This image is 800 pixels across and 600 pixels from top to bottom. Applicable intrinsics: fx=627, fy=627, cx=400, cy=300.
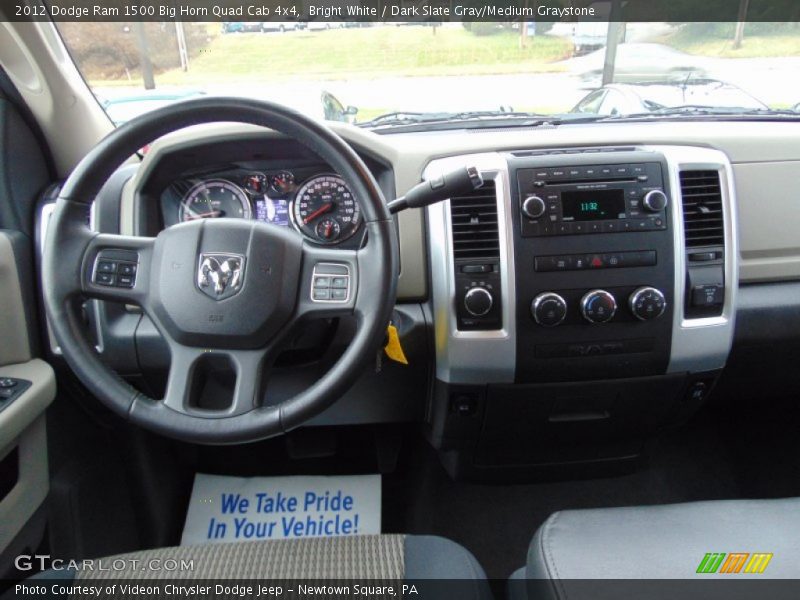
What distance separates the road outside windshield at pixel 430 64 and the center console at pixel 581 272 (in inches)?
10.1

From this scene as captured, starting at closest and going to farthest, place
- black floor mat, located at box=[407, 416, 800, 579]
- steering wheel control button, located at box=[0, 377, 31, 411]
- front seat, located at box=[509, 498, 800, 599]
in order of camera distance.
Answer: front seat, located at box=[509, 498, 800, 599] < steering wheel control button, located at box=[0, 377, 31, 411] < black floor mat, located at box=[407, 416, 800, 579]

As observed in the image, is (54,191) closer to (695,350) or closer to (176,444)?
(176,444)

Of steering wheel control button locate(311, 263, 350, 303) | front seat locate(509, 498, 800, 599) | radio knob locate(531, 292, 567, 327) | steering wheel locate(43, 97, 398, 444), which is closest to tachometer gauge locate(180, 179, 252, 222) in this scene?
steering wheel locate(43, 97, 398, 444)

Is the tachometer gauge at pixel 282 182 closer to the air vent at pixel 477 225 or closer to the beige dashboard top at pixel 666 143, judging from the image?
the beige dashboard top at pixel 666 143

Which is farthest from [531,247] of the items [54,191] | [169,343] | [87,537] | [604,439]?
[87,537]

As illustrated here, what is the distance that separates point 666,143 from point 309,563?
3.99 feet

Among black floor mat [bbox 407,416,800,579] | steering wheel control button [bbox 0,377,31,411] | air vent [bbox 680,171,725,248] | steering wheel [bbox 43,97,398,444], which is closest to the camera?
steering wheel [bbox 43,97,398,444]

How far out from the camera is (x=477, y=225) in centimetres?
136

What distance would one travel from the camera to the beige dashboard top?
1431 millimetres

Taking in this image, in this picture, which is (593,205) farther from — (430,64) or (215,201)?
(215,201)

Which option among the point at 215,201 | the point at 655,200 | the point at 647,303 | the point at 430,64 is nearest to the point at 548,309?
the point at 647,303

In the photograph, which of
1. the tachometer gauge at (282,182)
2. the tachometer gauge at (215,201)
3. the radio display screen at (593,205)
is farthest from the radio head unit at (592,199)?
the tachometer gauge at (215,201)

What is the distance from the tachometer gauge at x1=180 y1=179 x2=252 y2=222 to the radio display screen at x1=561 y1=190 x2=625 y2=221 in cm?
73
